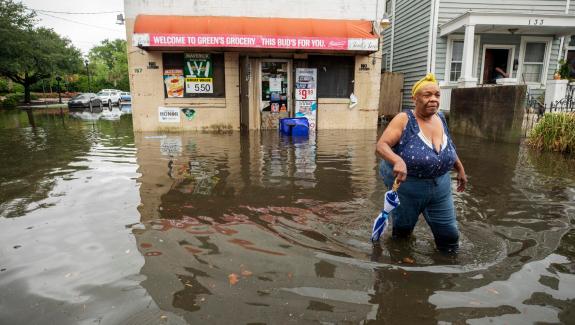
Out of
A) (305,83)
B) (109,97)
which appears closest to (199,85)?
(305,83)

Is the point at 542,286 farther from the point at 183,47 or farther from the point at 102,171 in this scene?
the point at 183,47

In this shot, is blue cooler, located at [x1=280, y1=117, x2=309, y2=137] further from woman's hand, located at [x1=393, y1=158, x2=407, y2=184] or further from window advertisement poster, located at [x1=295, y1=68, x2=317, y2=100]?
woman's hand, located at [x1=393, y1=158, x2=407, y2=184]

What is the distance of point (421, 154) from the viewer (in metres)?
3.31

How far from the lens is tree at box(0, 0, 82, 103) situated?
30.7 metres

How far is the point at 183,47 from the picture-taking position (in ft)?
40.1

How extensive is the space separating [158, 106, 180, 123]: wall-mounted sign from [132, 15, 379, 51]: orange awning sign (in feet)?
7.63

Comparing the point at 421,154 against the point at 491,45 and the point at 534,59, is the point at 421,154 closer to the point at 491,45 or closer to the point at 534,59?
the point at 491,45

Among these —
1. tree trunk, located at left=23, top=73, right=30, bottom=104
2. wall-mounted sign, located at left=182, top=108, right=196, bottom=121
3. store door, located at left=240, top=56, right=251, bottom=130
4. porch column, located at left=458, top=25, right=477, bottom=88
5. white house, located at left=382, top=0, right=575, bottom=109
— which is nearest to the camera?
store door, located at left=240, top=56, right=251, bottom=130

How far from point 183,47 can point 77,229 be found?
29.5ft

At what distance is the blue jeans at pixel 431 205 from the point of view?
3439 mm

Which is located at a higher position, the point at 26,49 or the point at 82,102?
the point at 26,49

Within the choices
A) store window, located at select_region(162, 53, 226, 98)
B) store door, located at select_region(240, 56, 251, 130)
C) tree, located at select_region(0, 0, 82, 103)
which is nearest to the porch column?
store door, located at select_region(240, 56, 251, 130)

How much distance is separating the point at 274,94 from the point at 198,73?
9.01 ft

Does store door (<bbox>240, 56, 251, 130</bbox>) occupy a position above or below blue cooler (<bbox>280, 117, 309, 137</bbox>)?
above
